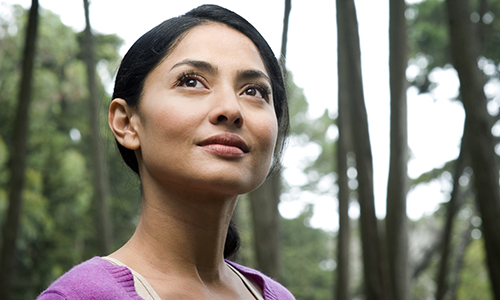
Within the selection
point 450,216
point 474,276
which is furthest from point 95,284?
point 474,276

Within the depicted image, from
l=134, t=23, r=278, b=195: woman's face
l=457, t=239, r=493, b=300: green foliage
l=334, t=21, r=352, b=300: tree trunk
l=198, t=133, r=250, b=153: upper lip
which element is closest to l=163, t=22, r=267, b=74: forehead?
l=134, t=23, r=278, b=195: woman's face

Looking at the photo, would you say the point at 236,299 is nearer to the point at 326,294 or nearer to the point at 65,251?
the point at 65,251

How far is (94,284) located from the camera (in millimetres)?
1305

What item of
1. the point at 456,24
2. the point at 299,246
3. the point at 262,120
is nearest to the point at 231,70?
the point at 262,120

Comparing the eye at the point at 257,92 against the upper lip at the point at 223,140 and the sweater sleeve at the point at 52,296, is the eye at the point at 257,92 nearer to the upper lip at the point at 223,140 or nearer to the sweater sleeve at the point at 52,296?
the upper lip at the point at 223,140

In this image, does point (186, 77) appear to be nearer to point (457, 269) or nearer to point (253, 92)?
point (253, 92)

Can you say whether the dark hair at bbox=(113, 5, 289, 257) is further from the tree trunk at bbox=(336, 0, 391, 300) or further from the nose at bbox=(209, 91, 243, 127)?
the tree trunk at bbox=(336, 0, 391, 300)

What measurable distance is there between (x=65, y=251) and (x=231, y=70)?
15.3 metres

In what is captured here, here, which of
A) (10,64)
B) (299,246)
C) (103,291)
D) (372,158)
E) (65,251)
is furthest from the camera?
(299,246)

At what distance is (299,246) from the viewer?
23.1 meters

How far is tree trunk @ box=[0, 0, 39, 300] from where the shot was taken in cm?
586

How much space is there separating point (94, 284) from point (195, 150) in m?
0.40

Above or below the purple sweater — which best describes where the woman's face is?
above

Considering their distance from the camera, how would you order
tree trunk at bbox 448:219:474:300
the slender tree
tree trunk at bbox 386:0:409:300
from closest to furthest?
tree trunk at bbox 386:0:409:300, the slender tree, tree trunk at bbox 448:219:474:300
